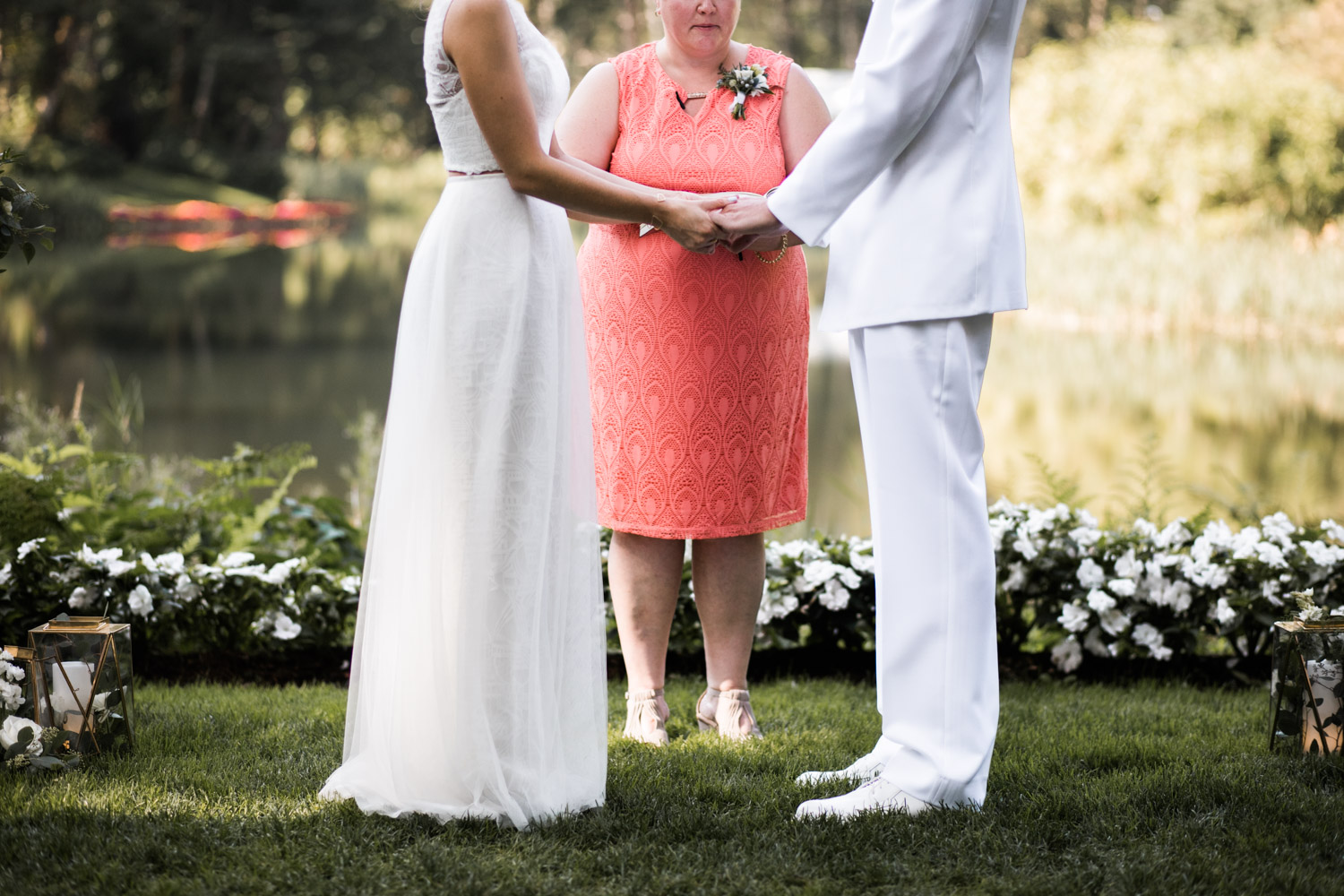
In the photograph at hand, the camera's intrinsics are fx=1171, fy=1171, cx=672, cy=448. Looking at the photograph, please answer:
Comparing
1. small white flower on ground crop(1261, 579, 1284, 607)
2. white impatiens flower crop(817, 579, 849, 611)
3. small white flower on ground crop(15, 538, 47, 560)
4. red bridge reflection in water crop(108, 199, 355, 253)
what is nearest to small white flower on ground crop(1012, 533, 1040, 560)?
white impatiens flower crop(817, 579, 849, 611)

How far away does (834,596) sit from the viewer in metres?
3.62

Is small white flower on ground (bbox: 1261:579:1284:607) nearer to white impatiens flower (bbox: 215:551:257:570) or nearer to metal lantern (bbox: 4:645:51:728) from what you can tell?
white impatiens flower (bbox: 215:551:257:570)

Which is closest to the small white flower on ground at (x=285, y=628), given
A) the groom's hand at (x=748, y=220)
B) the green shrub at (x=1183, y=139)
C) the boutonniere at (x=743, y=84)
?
the groom's hand at (x=748, y=220)

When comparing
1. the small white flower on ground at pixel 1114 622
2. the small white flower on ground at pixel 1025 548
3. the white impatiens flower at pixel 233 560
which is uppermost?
the small white flower on ground at pixel 1025 548

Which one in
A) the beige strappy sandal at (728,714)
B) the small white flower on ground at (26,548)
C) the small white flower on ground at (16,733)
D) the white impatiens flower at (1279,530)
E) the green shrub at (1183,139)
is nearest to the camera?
the small white flower on ground at (16,733)

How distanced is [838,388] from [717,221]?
A: 32.9ft

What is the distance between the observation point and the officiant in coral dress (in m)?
2.93

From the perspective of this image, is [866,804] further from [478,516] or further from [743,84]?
[743,84]

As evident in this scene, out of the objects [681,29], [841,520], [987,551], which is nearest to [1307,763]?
[987,551]

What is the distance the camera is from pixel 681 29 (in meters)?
2.93

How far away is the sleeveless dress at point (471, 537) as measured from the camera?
7.72 feet

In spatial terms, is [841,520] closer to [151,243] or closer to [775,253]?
[775,253]

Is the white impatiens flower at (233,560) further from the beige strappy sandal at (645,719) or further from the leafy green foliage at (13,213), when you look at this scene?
the beige strappy sandal at (645,719)

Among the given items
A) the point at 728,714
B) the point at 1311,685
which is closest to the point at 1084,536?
the point at 1311,685
